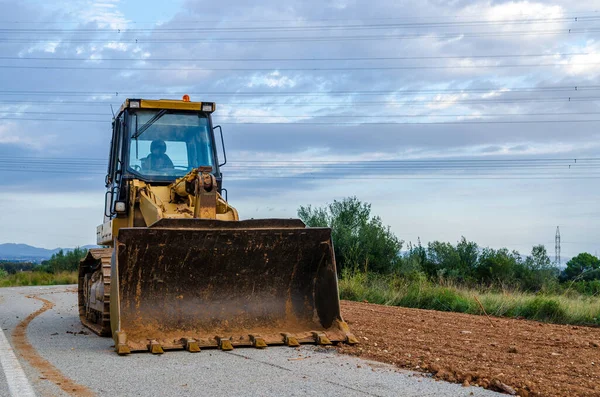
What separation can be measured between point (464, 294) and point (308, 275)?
8.04 metres

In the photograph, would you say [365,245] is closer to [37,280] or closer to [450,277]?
[450,277]

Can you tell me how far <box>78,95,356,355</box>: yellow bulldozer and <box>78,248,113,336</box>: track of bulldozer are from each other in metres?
0.03

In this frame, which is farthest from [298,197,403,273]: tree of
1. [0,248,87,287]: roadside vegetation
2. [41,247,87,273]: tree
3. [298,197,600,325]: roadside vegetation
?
[41,247,87,273]: tree

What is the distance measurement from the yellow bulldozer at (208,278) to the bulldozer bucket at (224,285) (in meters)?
0.01

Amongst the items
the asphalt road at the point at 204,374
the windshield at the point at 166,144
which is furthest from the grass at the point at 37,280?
the asphalt road at the point at 204,374

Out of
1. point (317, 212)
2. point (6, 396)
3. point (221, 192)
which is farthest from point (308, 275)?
point (317, 212)

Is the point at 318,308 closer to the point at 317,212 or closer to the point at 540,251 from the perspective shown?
the point at 317,212

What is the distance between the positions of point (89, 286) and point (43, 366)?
4.56 m

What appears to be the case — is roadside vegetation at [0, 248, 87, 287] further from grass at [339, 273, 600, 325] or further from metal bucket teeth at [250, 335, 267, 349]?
metal bucket teeth at [250, 335, 267, 349]

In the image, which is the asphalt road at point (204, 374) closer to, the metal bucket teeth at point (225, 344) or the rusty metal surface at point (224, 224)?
the metal bucket teeth at point (225, 344)

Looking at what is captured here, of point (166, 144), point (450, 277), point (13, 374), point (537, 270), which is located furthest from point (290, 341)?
point (537, 270)

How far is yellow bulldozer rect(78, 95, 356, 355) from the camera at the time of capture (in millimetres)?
8852

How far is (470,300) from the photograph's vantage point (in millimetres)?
15852

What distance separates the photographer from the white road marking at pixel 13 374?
20.3 feet
